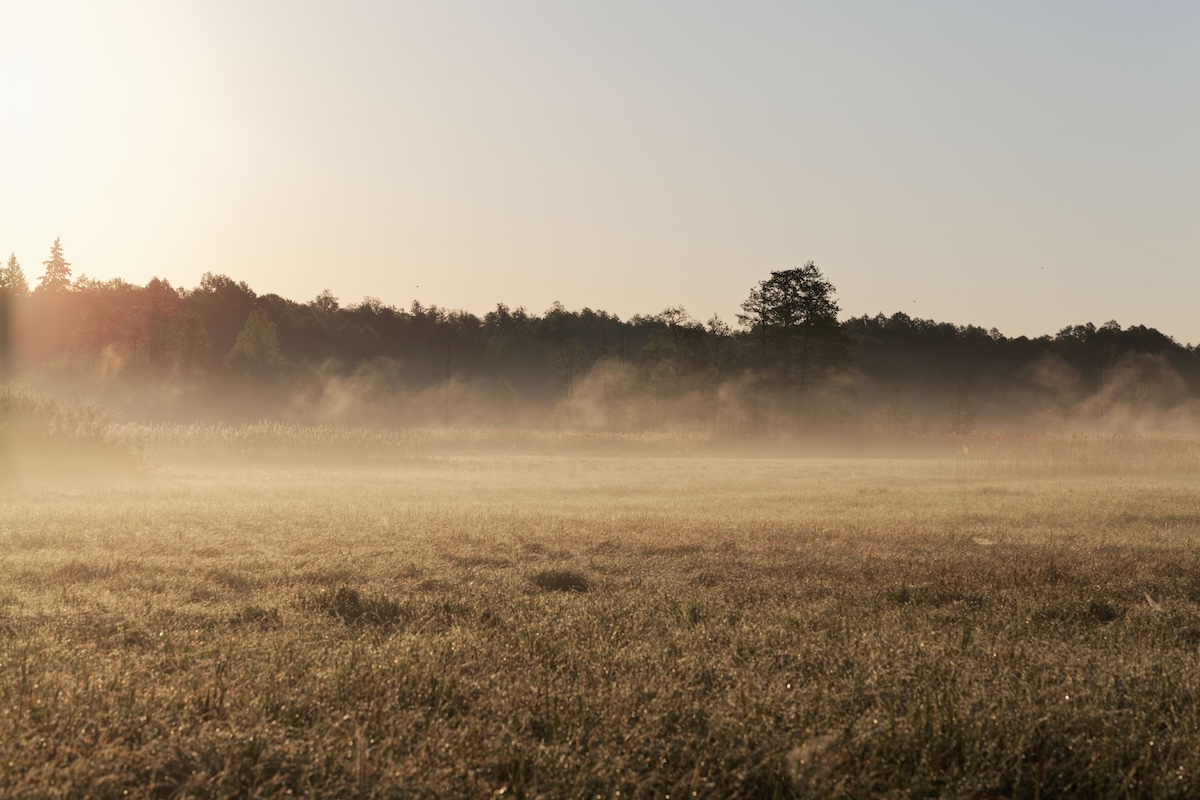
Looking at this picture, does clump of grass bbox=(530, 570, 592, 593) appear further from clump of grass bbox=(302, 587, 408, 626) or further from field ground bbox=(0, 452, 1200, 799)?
clump of grass bbox=(302, 587, 408, 626)

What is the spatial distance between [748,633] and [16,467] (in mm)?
20312

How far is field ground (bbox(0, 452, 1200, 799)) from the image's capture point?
383 cm

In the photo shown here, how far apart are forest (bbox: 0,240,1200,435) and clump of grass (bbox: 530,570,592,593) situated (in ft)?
149

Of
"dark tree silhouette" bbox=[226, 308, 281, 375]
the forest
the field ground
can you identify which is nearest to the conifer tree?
the forest

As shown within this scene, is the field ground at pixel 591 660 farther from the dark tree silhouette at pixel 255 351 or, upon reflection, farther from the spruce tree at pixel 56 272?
the spruce tree at pixel 56 272

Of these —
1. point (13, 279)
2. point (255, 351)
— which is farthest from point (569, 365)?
point (13, 279)

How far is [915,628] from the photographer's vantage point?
6.35m

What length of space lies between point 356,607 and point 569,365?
8068cm

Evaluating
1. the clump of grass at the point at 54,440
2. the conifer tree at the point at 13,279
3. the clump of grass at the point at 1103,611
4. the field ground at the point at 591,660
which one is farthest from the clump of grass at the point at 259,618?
the conifer tree at the point at 13,279

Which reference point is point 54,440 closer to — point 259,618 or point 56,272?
point 259,618

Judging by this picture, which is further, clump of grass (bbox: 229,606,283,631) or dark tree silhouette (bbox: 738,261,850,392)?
dark tree silhouette (bbox: 738,261,850,392)

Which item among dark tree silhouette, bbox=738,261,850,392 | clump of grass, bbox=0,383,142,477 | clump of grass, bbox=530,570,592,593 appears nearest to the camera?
clump of grass, bbox=530,570,592,593

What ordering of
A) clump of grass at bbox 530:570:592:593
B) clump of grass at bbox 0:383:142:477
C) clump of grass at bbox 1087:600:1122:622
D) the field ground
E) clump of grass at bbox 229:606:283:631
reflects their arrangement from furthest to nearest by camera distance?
clump of grass at bbox 0:383:142:477 < clump of grass at bbox 530:570:592:593 < clump of grass at bbox 1087:600:1122:622 < clump of grass at bbox 229:606:283:631 < the field ground

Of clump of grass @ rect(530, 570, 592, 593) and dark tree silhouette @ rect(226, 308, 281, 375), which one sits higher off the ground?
dark tree silhouette @ rect(226, 308, 281, 375)
